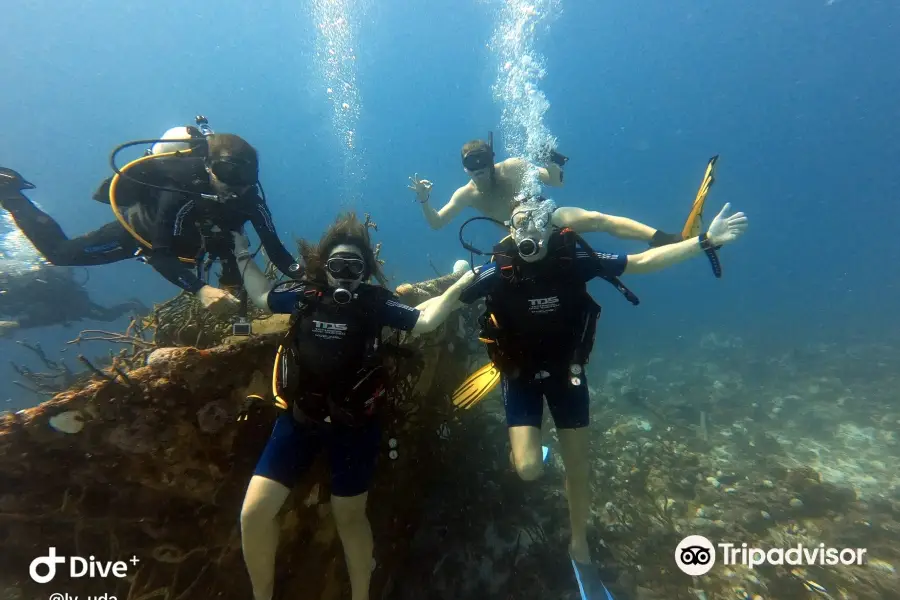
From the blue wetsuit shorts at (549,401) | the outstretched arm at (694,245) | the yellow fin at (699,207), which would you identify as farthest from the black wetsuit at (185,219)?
the yellow fin at (699,207)

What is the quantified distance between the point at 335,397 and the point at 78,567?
244 centimetres

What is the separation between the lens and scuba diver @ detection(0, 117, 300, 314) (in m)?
4.43

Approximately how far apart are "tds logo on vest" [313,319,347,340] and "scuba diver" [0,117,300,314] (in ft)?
3.68

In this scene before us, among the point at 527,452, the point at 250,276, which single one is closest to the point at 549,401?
the point at 527,452

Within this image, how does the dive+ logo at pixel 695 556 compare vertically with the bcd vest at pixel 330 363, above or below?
below

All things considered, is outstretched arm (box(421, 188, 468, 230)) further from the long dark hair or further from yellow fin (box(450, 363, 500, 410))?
the long dark hair

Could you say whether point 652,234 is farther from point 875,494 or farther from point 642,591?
point 875,494

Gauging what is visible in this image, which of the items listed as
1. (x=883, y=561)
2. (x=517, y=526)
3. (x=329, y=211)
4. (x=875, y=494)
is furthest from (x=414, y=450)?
(x=329, y=211)

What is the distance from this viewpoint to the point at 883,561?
6254 millimetres

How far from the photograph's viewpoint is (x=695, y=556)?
587 cm

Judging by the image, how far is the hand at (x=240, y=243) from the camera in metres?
4.59

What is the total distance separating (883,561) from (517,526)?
5.87 meters

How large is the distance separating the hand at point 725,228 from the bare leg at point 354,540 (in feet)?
14.9

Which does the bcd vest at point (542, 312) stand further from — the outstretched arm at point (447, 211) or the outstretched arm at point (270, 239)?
the outstretched arm at point (447, 211)
